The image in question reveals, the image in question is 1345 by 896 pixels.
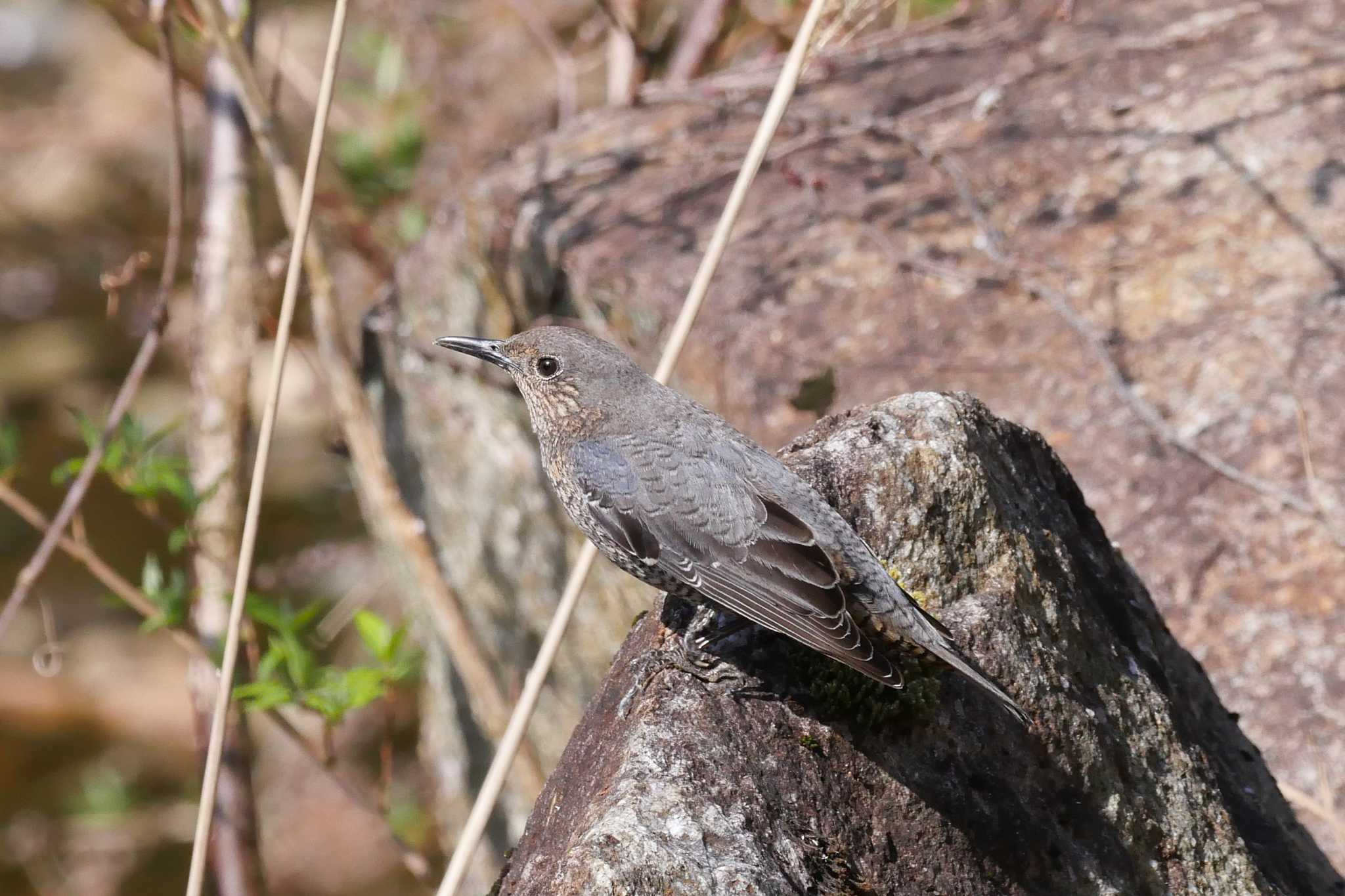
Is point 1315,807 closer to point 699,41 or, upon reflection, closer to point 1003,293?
point 1003,293

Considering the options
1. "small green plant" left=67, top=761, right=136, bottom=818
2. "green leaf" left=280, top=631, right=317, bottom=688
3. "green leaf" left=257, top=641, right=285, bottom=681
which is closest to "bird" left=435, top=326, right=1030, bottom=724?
"green leaf" left=280, top=631, right=317, bottom=688

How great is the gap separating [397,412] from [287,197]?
2.45 meters

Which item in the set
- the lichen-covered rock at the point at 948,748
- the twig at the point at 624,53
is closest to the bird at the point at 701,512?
the lichen-covered rock at the point at 948,748

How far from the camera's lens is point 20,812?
7.58 meters

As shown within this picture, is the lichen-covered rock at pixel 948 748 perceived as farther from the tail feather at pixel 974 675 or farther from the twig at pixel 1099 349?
the twig at pixel 1099 349

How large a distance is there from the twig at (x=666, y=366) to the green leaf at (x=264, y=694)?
135 centimetres

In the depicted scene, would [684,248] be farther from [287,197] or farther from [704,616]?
[704,616]

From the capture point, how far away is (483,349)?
392 centimetres

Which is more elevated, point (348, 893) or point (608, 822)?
point (608, 822)

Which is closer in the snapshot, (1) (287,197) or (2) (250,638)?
(1) (287,197)

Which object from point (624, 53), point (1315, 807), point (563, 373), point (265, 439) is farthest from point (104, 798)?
point (1315, 807)

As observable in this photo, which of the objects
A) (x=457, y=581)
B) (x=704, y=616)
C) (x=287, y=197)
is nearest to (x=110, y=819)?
(x=457, y=581)

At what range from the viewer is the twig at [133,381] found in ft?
12.7

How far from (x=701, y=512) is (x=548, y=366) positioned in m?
0.83
